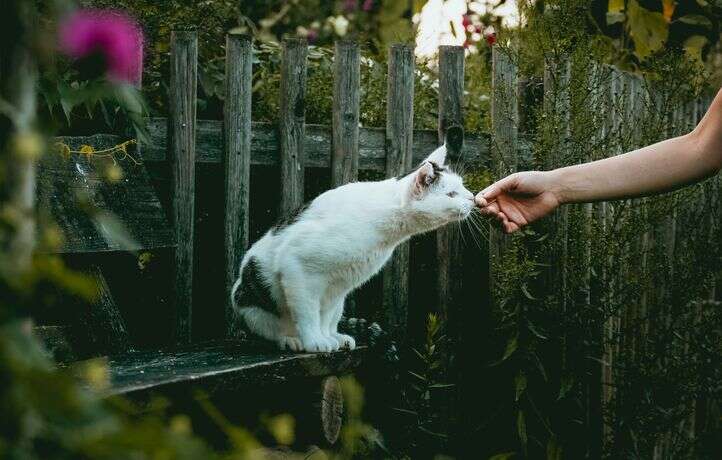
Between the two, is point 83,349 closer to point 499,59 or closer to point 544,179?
point 544,179

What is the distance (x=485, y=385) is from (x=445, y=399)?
208mm

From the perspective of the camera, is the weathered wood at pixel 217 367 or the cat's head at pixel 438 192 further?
the cat's head at pixel 438 192

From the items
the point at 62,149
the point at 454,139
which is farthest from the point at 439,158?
the point at 62,149

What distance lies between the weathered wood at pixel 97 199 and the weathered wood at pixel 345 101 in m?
0.99

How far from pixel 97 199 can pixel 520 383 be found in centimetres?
193

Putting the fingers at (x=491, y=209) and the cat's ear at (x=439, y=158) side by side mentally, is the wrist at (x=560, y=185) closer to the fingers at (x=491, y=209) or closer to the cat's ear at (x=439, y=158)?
the fingers at (x=491, y=209)

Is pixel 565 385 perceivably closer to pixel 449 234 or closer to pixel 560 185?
pixel 449 234

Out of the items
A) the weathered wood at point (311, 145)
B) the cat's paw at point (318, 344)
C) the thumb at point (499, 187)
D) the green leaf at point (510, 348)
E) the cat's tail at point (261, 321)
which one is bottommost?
the green leaf at point (510, 348)

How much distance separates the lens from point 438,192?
3678 mm

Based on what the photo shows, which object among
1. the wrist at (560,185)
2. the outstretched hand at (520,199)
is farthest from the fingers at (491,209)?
the wrist at (560,185)

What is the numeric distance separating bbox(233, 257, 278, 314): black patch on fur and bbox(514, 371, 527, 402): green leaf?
1.07 m

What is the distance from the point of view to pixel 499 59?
13.6 ft

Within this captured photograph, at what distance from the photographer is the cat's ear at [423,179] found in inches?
140

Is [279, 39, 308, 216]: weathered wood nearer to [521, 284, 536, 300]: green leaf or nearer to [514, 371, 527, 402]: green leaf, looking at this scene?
[521, 284, 536, 300]: green leaf
